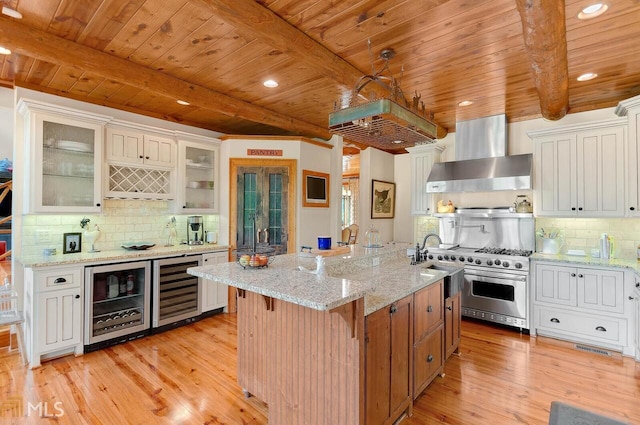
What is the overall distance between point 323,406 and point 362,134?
68.4 inches

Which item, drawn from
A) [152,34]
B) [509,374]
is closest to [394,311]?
[509,374]

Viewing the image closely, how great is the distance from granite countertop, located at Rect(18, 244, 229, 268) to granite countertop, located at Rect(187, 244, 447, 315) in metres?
1.74

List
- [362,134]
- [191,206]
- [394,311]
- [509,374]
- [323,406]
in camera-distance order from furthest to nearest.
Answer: [191,206], [509,374], [362,134], [394,311], [323,406]

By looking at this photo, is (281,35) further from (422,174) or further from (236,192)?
(422,174)

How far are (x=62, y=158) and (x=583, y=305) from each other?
5.90 m

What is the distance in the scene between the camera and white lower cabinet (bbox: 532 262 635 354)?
3.32m

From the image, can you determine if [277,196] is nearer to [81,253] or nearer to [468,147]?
[81,253]

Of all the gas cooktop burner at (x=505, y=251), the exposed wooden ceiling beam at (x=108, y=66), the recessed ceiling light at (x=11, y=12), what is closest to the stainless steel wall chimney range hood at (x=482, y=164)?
the gas cooktop burner at (x=505, y=251)

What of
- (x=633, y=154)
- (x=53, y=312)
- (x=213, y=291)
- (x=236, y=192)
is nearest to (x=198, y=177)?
(x=236, y=192)

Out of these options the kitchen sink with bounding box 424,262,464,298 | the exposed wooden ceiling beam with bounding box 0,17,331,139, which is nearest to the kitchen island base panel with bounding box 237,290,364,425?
the kitchen sink with bounding box 424,262,464,298

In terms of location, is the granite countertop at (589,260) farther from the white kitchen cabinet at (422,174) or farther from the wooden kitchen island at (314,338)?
the wooden kitchen island at (314,338)

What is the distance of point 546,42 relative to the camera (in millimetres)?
2072

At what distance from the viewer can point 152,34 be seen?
7.97 ft

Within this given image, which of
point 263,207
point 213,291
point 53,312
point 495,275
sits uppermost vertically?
point 263,207
